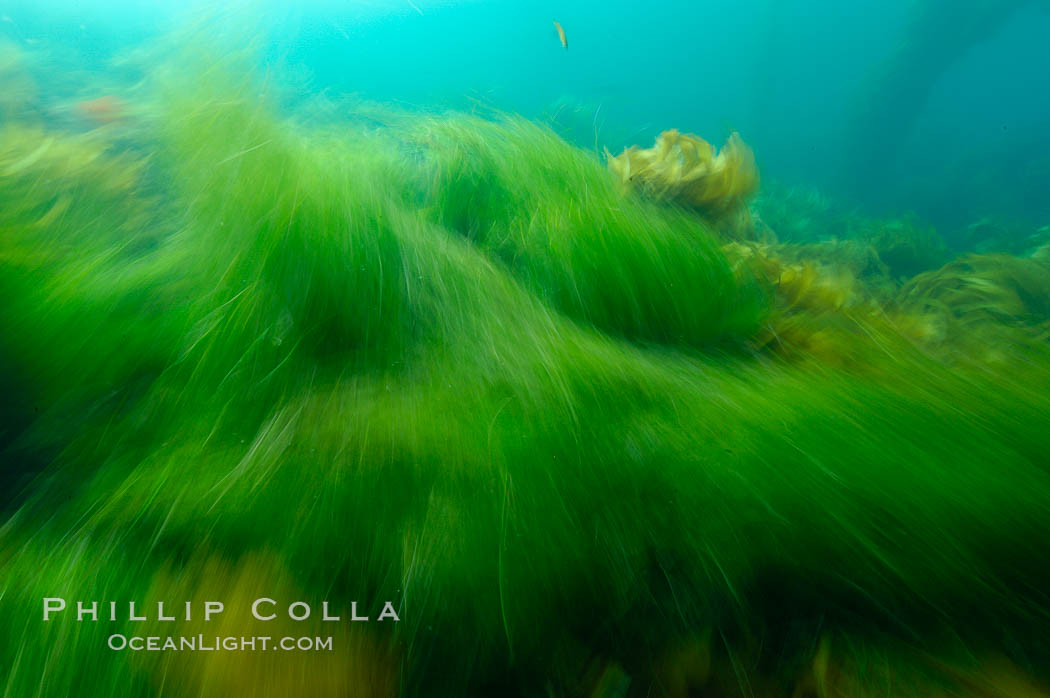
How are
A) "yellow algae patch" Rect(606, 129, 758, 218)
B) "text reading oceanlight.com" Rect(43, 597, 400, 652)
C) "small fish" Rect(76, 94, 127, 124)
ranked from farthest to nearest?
"small fish" Rect(76, 94, 127, 124)
"yellow algae patch" Rect(606, 129, 758, 218)
"text reading oceanlight.com" Rect(43, 597, 400, 652)

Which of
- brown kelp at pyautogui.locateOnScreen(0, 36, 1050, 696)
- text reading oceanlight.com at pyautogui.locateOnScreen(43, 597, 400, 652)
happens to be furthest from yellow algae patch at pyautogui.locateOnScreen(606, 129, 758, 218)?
text reading oceanlight.com at pyautogui.locateOnScreen(43, 597, 400, 652)

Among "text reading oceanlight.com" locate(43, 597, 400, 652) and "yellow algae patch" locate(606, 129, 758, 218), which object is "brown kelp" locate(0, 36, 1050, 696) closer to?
"text reading oceanlight.com" locate(43, 597, 400, 652)

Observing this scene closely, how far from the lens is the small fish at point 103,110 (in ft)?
8.07

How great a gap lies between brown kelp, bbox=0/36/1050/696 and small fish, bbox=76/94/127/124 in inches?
43.0

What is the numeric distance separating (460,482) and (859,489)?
0.81 meters

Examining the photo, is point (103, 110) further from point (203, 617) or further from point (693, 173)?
point (693, 173)

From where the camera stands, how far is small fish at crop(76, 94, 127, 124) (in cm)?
246

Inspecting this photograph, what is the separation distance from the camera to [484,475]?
40.2 inches

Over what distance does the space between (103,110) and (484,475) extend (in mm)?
2969

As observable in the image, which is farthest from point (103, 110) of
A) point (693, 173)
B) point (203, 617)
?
point (693, 173)

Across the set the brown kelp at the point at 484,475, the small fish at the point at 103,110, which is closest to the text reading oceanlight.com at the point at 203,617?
the brown kelp at the point at 484,475

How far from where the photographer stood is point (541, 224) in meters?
1.85

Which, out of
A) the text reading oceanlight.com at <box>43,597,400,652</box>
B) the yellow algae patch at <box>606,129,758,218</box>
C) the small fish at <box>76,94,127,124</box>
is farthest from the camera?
the small fish at <box>76,94,127,124</box>

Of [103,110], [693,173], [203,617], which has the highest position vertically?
[103,110]
